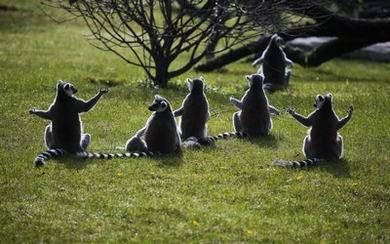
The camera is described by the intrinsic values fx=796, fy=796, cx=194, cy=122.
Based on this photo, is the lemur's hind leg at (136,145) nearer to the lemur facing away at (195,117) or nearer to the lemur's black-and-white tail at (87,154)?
the lemur's black-and-white tail at (87,154)

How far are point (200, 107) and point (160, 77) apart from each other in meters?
5.63

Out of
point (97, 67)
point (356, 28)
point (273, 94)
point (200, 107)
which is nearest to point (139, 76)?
point (97, 67)

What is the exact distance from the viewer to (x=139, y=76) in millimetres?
19500

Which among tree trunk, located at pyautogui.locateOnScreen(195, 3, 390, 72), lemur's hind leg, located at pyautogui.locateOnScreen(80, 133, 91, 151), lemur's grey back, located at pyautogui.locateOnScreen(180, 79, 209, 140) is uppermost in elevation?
tree trunk, located at pyautogui.locateOnScreen(195, 3, 390, 72)

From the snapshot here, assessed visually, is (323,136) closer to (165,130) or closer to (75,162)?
(165,130)

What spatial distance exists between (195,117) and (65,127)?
6.96 ft

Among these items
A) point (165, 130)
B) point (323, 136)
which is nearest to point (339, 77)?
point (323, 136)

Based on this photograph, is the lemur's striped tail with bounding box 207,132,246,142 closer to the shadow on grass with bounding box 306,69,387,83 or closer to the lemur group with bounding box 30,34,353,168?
the lemur group with bounding box 30,34,353,168

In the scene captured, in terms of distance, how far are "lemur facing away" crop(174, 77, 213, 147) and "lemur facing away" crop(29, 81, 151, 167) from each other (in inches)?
60.0

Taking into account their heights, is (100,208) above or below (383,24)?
below

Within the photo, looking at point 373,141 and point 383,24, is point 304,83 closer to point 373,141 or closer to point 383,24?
point 383,24

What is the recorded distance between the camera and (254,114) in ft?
40.1

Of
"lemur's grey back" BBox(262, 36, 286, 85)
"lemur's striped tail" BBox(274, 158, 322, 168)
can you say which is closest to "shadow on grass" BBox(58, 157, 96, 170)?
"lemur's striped tail" BBox(274, 158, 322, 168)

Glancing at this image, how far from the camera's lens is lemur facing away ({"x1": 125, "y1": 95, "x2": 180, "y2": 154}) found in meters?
10.8
